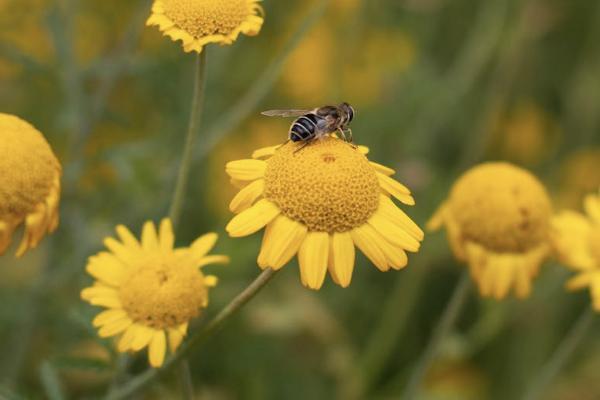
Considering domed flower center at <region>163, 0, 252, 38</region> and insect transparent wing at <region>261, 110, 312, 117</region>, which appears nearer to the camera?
domed flower center at <region>163, 0, 252, 38</region>

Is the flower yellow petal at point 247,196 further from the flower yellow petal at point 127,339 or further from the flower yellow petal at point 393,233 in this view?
Answer: the flower yellow petal at point 127,339

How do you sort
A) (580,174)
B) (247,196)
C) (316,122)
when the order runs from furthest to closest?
(580,174) < (316,122) < (247,196)

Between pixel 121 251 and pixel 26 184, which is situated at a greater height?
pixel 26 184

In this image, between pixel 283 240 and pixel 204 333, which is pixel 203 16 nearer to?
pixel 283 240

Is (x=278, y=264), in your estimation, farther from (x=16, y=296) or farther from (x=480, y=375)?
(x=480, y=375)

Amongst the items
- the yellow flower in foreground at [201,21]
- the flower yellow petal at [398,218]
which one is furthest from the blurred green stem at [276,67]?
the flower yellow petal at [398,218]

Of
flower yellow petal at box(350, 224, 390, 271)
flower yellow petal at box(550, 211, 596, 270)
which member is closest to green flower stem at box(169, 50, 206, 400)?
flower yellow petal at box(350, 224, 390, 271)

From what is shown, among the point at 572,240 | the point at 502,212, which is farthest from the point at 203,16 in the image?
the point at 572,240

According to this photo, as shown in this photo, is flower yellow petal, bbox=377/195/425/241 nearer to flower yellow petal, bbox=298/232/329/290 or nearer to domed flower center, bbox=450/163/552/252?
flower yellow petal, bbox=298/232/329/290
